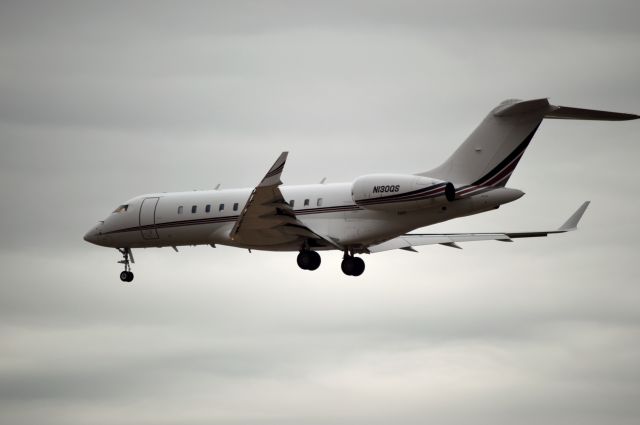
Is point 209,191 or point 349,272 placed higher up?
point 209,191

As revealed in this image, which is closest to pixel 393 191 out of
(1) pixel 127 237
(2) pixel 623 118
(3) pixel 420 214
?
(3) pixel 420 214

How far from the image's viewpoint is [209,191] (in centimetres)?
4900

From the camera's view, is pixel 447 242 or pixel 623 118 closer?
pixel 623 118

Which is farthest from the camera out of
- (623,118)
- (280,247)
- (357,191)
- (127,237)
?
(127,237)

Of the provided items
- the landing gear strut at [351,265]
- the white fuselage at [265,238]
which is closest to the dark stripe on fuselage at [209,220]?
the white fuselage at [265,238]

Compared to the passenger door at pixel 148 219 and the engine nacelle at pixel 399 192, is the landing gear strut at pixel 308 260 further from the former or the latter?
the passenger door at pixel 148 219

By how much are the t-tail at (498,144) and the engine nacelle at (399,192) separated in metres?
0.75

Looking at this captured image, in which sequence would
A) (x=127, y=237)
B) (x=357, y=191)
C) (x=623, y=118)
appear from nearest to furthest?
1. (x=623, y=118)
2. (x=357, y=191)
3. (x=127, y=237)

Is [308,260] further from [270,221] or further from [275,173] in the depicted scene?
[275,173]

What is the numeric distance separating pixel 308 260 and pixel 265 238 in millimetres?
1649

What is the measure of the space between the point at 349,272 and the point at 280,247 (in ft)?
8.34

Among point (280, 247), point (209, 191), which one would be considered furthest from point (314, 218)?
point (209, 191)

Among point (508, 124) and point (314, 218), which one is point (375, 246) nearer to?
point (314, 218)

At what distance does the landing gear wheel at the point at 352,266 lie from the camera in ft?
154
